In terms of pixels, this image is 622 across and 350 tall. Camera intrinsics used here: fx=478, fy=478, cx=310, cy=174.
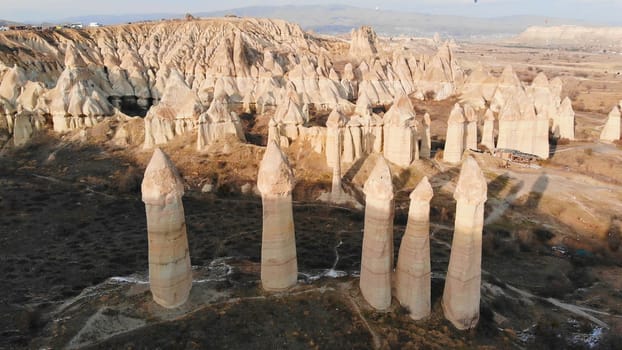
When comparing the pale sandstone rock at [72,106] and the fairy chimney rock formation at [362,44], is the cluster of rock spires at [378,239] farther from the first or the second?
the fairy chimney rock formation at [362,44]

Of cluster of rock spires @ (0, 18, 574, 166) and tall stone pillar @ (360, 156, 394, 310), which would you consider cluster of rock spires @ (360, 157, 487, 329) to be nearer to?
tall stone pillar @ (360, 156, 394, 310)

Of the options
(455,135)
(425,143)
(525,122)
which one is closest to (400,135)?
(425,143)

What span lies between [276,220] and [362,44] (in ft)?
267

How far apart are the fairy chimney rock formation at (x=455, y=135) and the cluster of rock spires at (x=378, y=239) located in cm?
2091

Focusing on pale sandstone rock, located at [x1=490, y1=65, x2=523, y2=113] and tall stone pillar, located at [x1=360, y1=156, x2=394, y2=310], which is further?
pale sandstone rock, located at [x1=490, y1=65, x2=523, y2=113]

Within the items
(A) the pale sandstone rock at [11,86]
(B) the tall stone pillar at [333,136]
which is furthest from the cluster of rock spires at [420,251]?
(A) the pale sandstone rock at [11,86]

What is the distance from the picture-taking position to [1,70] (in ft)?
159

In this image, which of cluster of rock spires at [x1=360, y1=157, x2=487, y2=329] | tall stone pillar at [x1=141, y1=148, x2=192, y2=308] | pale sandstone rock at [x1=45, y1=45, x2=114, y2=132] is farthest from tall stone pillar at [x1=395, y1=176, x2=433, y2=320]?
pale sandstone rock at [x1=45, y1=45, x2=114, y2=132]

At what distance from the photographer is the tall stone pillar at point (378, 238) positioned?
14.1m

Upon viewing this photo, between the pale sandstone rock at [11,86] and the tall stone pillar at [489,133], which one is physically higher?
the pale sandstone rock at [11,86]

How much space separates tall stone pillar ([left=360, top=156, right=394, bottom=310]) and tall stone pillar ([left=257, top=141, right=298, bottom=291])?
244 centimetres

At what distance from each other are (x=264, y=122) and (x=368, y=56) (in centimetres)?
4467

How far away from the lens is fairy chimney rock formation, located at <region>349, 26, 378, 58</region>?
90050 mm

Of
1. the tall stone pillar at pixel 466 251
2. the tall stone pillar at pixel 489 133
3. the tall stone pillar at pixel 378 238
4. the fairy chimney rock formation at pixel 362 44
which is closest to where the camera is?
the tall stone pillar at pixel 466 251
